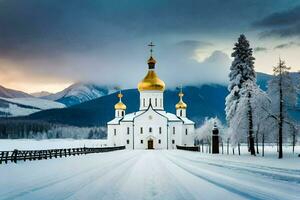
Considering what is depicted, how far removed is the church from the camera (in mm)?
106938

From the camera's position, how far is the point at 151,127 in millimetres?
107562

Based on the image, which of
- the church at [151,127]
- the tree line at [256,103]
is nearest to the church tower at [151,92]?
the church at [151,127]

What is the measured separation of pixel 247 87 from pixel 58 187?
37231 millimetres

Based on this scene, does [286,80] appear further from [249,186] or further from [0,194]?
[0,194]

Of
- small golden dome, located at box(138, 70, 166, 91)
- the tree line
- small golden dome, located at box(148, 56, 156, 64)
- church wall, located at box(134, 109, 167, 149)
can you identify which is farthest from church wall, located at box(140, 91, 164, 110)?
the tree line

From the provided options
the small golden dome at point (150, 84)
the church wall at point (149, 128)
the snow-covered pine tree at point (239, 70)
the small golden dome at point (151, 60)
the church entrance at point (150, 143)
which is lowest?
the church entrance at point (150, 143)

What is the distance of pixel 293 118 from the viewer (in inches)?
1927

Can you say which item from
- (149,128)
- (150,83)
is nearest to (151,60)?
(150,83)

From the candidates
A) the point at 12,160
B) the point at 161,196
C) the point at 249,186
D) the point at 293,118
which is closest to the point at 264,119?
the point at 293,118

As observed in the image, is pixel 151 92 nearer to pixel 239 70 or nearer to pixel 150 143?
pixel 150 143

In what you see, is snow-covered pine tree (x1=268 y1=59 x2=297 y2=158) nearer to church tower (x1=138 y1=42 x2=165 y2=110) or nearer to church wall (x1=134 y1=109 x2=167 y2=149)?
church wall (x1=134 y1=109 x2=167 y2=149)

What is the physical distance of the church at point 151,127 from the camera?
10694 cm

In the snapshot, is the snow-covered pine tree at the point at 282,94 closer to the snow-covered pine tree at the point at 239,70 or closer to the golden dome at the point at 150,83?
the snow-covered pine tree at the point at 239,70

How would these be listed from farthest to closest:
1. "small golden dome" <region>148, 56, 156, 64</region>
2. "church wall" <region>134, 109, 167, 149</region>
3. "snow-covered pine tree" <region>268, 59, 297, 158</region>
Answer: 1. "small golden dome" <region>148, 56, 156, 64</region>
2. "church wall" <region>134, 109, 167, 149</region>
3. "snow-covered pine tree" <region>268, 59, 297, 158</region>
